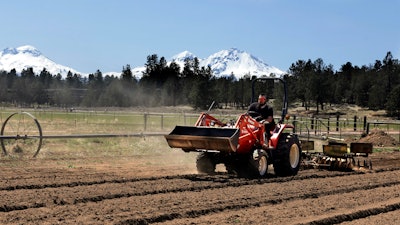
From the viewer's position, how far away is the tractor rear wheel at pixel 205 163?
15657mm

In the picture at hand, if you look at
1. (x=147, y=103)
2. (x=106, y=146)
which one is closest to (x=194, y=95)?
(x=147, y=103)

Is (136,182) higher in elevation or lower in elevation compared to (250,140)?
lower

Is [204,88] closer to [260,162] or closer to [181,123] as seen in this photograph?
[181,123]

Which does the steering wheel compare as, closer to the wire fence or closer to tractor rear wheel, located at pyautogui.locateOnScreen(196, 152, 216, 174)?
tractor rear wheel, located at pyautogui.locateOnScreen(196, 152, 216, 174)

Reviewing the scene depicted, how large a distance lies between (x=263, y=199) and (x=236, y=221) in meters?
2.24

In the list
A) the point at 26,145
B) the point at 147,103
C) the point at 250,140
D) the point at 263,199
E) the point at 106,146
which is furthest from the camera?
the point at 147,103

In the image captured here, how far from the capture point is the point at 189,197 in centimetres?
1147

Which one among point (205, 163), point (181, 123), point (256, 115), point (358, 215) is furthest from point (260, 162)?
point (181, 123)

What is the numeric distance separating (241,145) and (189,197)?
3244mm

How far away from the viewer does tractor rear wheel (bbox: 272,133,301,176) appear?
50.5ft

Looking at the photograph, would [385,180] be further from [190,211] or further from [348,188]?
[190,211]

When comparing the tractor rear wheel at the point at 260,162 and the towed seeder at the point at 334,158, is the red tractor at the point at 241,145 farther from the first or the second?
the towed seeder at the point at 334,158

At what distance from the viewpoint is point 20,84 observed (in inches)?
5778

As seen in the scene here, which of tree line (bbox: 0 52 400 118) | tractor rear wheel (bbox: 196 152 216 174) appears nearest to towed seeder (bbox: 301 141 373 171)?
tractor rear wheel (bbox: 196 152 216 174)
